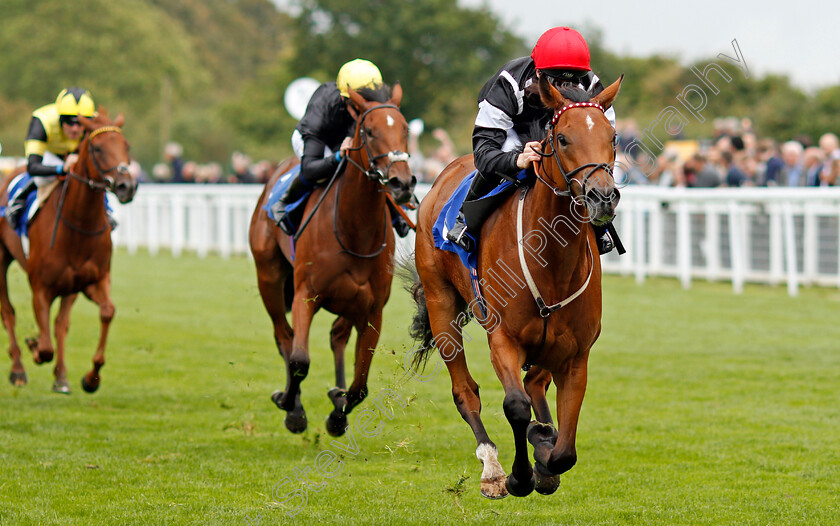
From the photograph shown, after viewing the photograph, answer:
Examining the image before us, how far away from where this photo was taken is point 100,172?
8109mm

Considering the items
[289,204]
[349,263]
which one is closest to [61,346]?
[289,204]

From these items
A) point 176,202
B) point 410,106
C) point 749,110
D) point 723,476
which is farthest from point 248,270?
point 410,106

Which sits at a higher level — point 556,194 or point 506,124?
point 506,124

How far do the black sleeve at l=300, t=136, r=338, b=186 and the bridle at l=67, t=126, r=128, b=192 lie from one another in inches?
68.4

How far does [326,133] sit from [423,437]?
Answer: 203 cm

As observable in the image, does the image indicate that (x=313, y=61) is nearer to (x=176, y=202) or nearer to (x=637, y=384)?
(x=176, y=202)

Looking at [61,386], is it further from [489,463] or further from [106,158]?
[489,463]

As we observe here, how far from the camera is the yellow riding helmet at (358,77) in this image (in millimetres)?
6605

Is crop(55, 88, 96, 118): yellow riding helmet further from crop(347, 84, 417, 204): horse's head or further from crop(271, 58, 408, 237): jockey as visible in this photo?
crop(347, 84, 417, 204): horse's head

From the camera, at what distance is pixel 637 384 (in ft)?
28.3

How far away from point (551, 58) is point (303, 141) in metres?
2.74

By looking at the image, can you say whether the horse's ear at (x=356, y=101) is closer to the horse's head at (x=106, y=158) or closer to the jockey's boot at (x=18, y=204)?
the horse's head at (x=106, y=158)

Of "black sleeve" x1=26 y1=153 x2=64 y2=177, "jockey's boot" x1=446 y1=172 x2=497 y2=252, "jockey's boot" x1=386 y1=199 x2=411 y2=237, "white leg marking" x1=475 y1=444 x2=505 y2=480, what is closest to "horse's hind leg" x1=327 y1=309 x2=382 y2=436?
"jockey's boot" x1=386 y1=199 x2=411 y2=237

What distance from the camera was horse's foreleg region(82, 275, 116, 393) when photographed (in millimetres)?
8062
